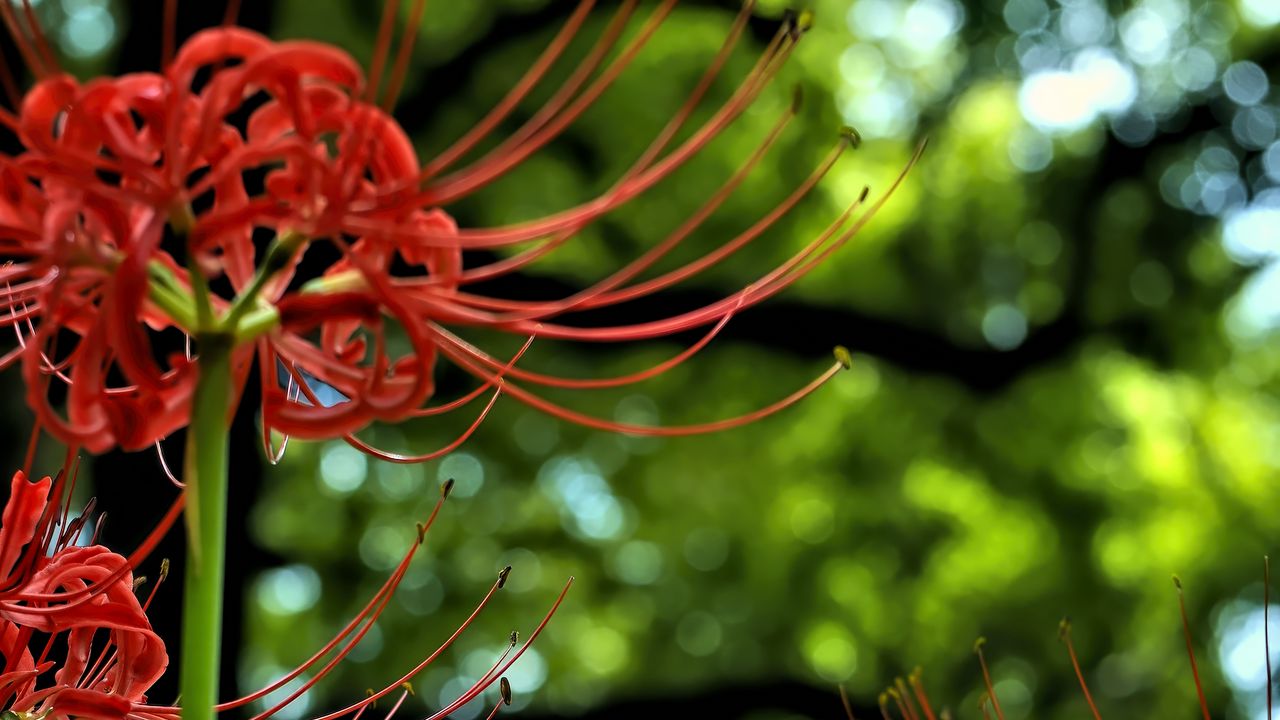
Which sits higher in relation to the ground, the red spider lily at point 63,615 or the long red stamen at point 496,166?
the long red stamen at point 496,166

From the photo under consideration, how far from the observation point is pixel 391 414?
1.70ft

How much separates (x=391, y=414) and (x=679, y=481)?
358 cm

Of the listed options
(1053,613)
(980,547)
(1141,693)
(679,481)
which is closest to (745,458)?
(679,481)

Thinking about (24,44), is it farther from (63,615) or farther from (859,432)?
(859,432)

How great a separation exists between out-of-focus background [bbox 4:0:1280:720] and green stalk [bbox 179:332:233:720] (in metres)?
3.21

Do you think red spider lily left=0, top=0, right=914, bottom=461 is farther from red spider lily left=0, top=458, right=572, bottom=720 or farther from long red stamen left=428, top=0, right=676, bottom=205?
red spider lily left=0, top=458, right=572, bottom=720

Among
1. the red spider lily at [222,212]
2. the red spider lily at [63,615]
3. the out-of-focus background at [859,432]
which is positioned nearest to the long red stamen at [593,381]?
the red spider lily at [222,212]

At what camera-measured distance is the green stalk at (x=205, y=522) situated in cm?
48

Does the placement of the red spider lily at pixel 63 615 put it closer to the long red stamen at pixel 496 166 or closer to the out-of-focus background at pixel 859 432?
the long red stamen at pixel 496 166

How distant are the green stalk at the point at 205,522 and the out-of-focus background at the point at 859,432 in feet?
10.5

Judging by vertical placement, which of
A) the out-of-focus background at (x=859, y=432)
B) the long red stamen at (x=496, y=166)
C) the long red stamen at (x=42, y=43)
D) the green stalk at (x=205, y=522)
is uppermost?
the out-of-focus background at (x=859, y=432)

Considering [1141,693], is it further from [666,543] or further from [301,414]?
[301,414]

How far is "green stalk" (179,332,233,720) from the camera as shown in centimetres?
48

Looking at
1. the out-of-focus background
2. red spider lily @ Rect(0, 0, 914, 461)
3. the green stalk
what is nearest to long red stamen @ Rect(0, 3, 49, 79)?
red spider lily @ Rect(0, 0, 914, 461)
